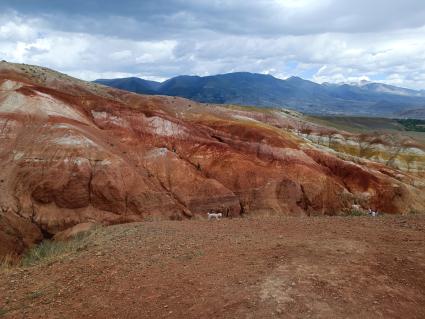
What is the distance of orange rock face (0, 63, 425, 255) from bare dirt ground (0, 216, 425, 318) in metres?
16.5

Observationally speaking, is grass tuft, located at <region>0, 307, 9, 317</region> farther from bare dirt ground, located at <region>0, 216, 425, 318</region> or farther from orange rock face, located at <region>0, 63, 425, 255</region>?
orange rock face, located at <region>0, 63, 425, 255</region>

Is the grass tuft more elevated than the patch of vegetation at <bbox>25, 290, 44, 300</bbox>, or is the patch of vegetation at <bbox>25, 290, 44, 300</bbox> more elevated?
the patch of vegetation at <bbox>25, 290, 44, 300</bbox>

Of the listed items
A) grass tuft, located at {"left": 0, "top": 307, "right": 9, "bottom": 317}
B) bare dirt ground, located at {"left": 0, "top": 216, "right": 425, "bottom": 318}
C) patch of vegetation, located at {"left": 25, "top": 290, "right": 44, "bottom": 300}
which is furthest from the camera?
patch of vegetation, located at {"left": 25, "top": 290, "right": 44, "bottom": 300}

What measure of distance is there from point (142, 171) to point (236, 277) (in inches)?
996

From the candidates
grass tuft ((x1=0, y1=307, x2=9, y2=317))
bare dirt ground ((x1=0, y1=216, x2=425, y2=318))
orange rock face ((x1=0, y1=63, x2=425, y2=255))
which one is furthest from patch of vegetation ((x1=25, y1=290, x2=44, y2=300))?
orange rock face ((x1=0, y1=63, x2=425, y2=255))

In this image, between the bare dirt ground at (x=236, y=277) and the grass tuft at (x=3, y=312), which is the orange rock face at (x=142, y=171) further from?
the grass tuft at (x=3, y=312)

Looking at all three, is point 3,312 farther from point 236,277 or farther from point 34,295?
point 236,277

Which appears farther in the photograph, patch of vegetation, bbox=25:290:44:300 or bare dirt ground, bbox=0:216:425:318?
patch of vegetation, bbox=25:290:44:300

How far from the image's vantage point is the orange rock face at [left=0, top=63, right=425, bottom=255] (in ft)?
96.4

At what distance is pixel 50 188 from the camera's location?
29.4 metres

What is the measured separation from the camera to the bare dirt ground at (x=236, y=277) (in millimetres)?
8508

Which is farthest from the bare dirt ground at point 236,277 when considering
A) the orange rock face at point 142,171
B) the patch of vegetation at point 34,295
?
the orange rock face at point 142,171

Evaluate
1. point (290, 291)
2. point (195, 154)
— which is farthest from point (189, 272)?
point (195, 154)

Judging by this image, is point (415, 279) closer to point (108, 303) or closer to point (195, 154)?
point (108, 303)
